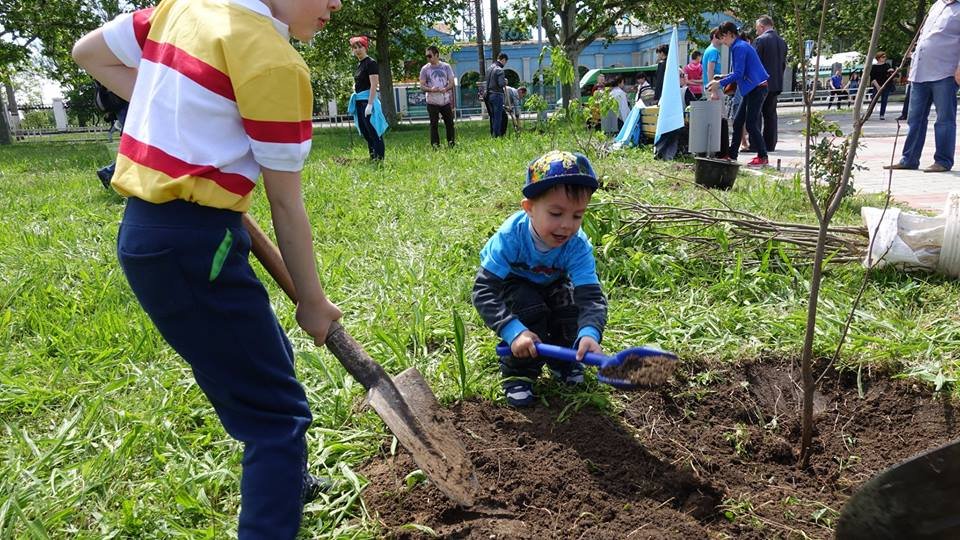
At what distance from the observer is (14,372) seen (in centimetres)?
271

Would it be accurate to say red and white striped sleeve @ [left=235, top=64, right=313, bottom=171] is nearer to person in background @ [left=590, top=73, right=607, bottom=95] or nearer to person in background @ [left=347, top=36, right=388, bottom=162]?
person in background @ [left=590, top=73, right=607, bottom=95]

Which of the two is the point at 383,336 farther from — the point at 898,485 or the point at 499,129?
the point at 499,129

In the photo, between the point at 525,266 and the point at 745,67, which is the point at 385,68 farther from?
the point at 525,266

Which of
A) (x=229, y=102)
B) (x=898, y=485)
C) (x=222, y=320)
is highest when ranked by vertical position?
(x=229, y=102)

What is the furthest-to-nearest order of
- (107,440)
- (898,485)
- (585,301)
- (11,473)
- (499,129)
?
1. (499,129)
2. (585,301)
3. (107,440)
4. (11,473)
5. (898,485)

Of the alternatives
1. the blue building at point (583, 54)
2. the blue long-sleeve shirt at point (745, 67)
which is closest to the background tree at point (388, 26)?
the blue long-sleeve shirt at point (745, 67)

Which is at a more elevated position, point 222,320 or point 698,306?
point 222,320

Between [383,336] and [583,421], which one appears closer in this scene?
[583,421]

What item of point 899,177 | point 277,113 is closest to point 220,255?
point 277,113

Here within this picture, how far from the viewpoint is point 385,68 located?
70.0 feet

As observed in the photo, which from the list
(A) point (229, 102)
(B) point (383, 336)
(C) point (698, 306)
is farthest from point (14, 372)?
(C) point (698, 306)

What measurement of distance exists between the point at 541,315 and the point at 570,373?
0.26 m

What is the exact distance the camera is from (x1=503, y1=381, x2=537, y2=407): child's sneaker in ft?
7.84

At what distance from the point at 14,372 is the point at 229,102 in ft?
7.07
